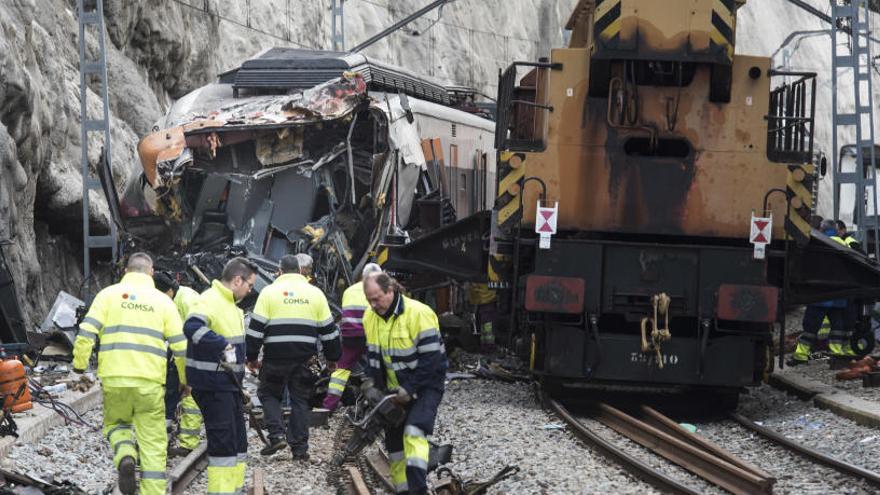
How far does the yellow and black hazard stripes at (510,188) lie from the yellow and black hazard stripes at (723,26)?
6.69 feet

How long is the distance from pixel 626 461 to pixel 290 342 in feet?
9.23

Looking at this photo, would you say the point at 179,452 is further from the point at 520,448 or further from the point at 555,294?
the point at 555,294

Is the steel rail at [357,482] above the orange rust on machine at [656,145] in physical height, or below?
below

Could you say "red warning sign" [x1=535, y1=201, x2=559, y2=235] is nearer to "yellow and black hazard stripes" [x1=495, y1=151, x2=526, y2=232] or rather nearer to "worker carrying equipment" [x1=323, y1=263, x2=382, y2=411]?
"yellow and black hazard stripes" [x1=495, y1=151, x2=526, y2=232]

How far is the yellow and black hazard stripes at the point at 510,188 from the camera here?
476 inches

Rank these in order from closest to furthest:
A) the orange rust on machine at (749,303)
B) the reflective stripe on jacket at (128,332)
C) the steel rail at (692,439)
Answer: the reflective stripe on jacket at (128,332) < the steel rail at (692,439) < the orange rust on machine at (749,303)

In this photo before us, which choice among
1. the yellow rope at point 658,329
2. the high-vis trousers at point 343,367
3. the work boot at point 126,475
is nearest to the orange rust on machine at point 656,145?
the yellow rope at point 658,329

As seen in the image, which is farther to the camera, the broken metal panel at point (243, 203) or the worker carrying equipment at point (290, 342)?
the broken metal panel at point (243, 203)

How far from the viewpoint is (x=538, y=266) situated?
11906 mm

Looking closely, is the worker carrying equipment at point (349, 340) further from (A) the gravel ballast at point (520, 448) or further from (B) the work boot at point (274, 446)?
(A) the gravel ballast at point (520, 448)

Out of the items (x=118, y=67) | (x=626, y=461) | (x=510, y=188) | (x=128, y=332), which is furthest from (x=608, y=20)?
(x=118, y=67)

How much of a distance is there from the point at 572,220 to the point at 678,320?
1391 millimetres

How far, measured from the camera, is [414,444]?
759cm

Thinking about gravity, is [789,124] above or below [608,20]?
below
